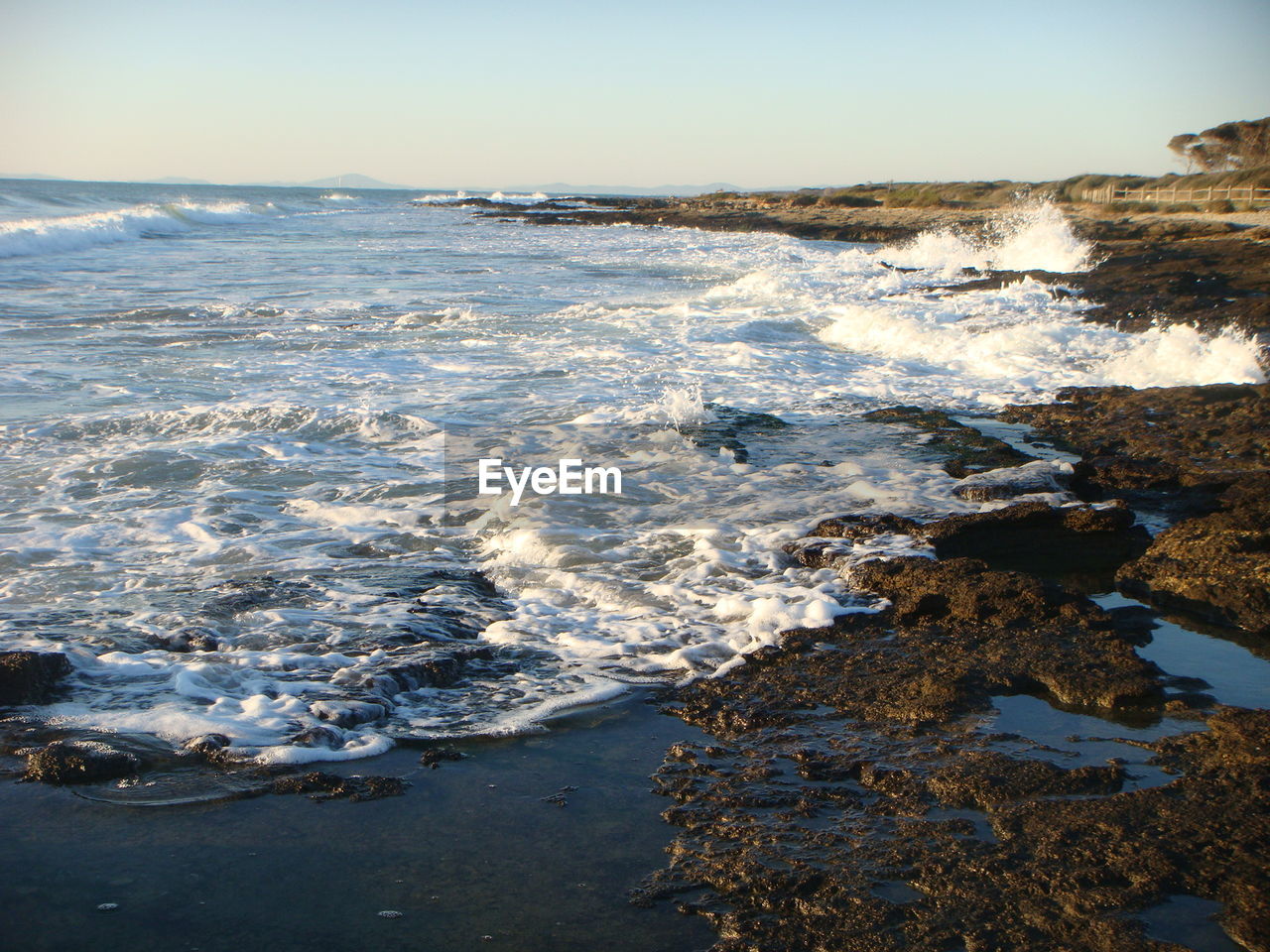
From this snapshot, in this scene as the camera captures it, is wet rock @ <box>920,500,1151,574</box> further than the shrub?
No

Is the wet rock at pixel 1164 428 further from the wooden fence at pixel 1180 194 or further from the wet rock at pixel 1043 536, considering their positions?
the wooden fence at pixel 1180 194

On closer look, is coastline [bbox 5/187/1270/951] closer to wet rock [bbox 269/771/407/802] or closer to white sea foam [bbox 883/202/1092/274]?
wet rock [bbox 269/771/407/802]

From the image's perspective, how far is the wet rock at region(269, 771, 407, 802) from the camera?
329 centimetres

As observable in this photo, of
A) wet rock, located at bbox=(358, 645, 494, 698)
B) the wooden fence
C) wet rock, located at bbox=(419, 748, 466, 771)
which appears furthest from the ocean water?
the wooden fence

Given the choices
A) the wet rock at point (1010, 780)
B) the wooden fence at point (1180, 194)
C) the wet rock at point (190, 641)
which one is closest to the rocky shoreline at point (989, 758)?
the wet rock at point (1010, 780)

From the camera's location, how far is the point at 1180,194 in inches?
1339

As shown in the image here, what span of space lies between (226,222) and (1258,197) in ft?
139

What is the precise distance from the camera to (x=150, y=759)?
3467 millimetres

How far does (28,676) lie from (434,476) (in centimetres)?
364

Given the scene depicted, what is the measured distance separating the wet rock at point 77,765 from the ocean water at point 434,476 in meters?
0.24

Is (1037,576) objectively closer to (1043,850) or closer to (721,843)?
(1043,850)

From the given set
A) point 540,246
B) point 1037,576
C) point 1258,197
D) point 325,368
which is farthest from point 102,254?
point 1258,197

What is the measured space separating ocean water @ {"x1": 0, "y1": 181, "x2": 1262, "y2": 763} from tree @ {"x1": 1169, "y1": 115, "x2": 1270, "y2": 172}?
3102 cm

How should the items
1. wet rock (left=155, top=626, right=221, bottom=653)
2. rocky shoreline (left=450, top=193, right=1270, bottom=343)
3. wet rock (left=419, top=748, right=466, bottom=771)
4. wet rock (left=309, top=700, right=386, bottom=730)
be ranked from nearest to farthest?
wet rock (left=419, top=748, right=466, bottom=771) → wet rock (left=309, top=700, right=386, bottom=730) → wet rock (left=155, top=626, right=221, bottom=653) → rocky shoreline (left=450, top=193, right=1270, bottom=343)
